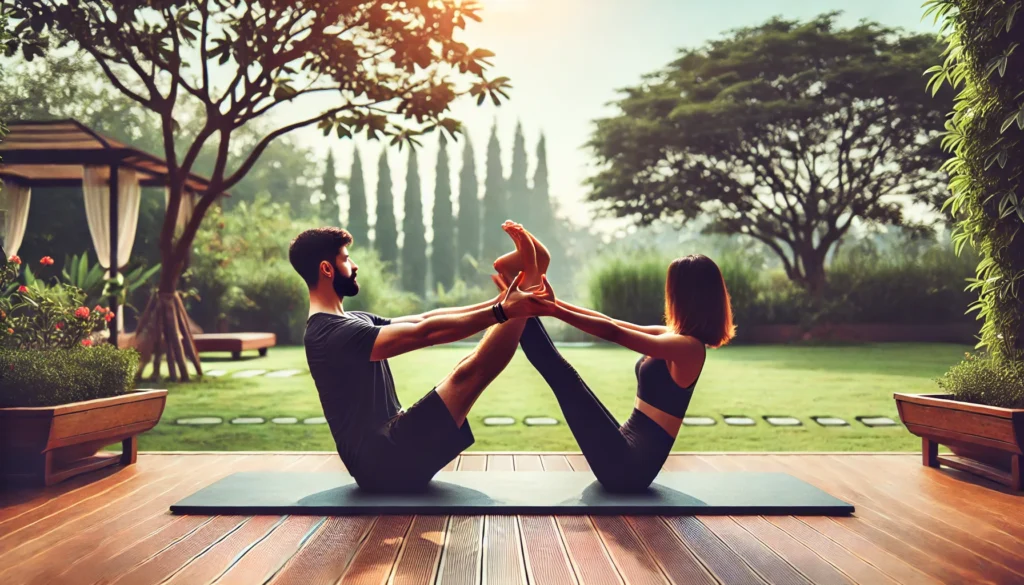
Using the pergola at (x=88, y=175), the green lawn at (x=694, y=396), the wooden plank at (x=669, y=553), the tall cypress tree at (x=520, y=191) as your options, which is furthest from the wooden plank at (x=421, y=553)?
the tall cypress tree at (x=520, y=191)

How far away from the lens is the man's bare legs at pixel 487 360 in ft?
8.70

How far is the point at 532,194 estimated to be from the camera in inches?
953

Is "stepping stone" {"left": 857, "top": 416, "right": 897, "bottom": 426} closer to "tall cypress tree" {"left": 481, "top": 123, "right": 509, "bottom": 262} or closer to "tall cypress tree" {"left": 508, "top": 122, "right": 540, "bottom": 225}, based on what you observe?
"tall cypress tree" {"left": 481, "top": 123, "right": 509, "bottom": 262}

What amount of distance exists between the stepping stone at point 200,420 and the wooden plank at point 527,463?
2.55 metres

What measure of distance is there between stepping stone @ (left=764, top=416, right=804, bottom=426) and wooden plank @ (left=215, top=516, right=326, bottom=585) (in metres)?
3.71

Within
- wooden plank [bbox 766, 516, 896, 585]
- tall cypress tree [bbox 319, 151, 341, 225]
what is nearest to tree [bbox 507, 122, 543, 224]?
tall cypress tree [bbox 319, 151, 341, 225]

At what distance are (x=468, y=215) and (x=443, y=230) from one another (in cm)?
95

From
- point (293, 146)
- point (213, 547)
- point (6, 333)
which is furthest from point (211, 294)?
point (293, 146)

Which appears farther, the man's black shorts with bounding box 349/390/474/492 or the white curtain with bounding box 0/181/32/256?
the white curtain with bounding box 0/181/32/256

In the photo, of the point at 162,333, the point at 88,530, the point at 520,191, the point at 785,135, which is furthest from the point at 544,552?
the point at 520,191

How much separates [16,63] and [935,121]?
1370 cm

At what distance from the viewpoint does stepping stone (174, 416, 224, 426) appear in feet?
17.6

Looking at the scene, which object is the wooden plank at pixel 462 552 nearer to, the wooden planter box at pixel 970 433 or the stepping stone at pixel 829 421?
the wooden planter box at pixel 970 433

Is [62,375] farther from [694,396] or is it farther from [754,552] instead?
[694,396]
